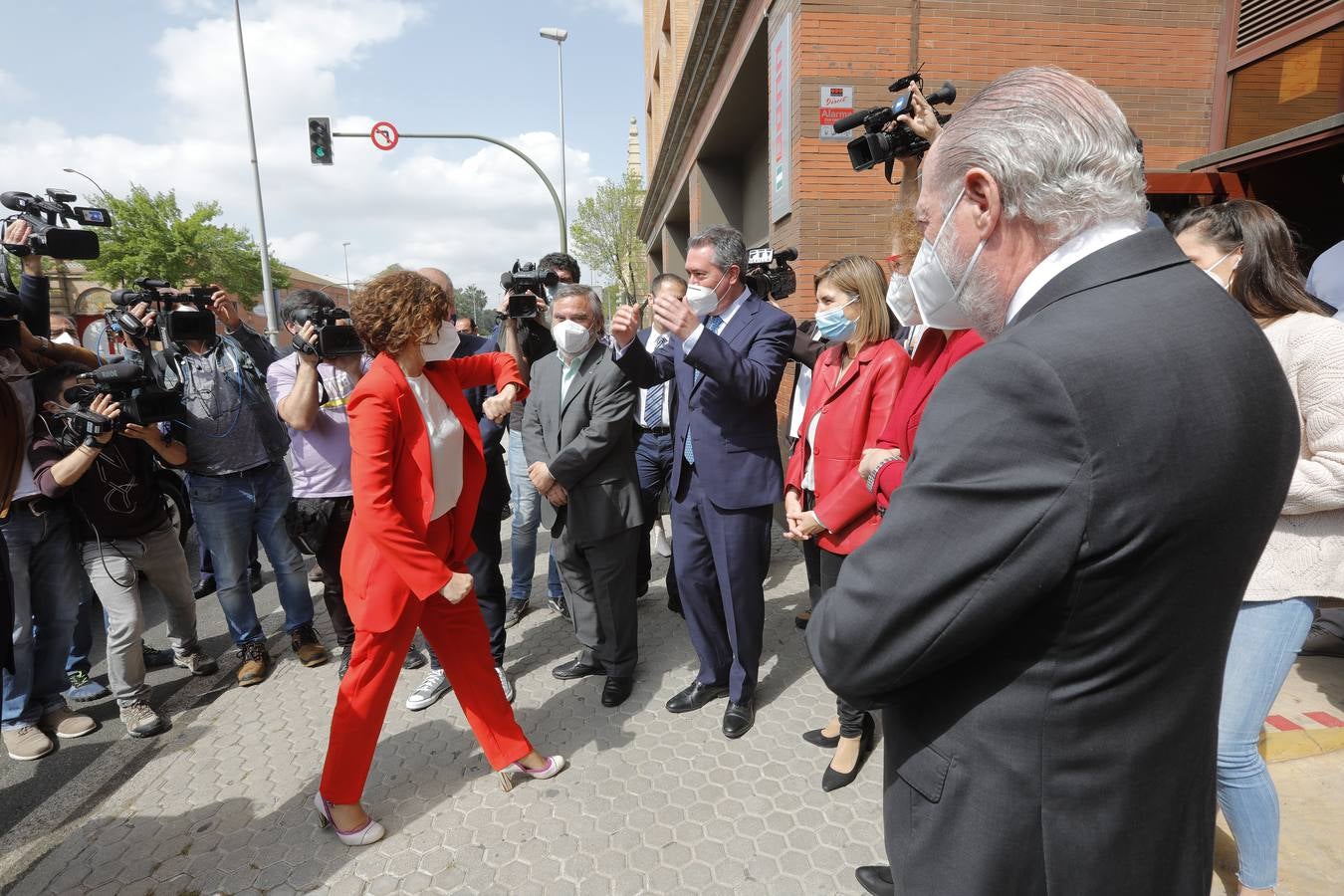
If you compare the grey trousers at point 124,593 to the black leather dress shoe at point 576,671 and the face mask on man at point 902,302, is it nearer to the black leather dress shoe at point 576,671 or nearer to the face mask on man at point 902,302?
the black leather dress shoe at point 576,671

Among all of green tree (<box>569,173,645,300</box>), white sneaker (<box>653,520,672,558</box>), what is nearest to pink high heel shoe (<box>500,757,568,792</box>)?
white sneaker (<box>653,520,672,558</box>)

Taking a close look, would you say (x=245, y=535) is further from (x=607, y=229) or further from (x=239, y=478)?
(x=607, y=229)

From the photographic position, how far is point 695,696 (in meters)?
3.52

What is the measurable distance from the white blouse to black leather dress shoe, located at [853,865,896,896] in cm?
195

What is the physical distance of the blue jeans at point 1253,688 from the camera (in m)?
1.94

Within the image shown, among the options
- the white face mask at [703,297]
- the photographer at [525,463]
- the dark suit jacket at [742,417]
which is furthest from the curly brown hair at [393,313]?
the photographer at [525,463]

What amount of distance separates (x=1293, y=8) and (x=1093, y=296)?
738 cm

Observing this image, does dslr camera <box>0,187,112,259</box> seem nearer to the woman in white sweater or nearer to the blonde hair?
the blonde hair

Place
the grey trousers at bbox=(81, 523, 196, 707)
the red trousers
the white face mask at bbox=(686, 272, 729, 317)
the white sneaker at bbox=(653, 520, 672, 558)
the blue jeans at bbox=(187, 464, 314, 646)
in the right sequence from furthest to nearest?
the white sneaker at bbox=(653, 520, 672, 558) < the blue jeans at bbox=(187, 464, 314, 646) < the grey trousers at bbox=(81, 523, 196, 707) < the white face mask at bbox=(686, 272, 729, 317) < the red trousers

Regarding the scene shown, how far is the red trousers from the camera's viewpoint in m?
2.60

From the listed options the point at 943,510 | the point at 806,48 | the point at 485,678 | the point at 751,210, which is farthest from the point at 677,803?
the point at 751,210

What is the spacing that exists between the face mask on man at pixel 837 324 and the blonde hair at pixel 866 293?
73mm

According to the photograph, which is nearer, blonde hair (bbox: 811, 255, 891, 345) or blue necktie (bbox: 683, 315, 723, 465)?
blonde hair (bbox: 811, 255, 891, 345)

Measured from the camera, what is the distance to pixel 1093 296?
900mm
